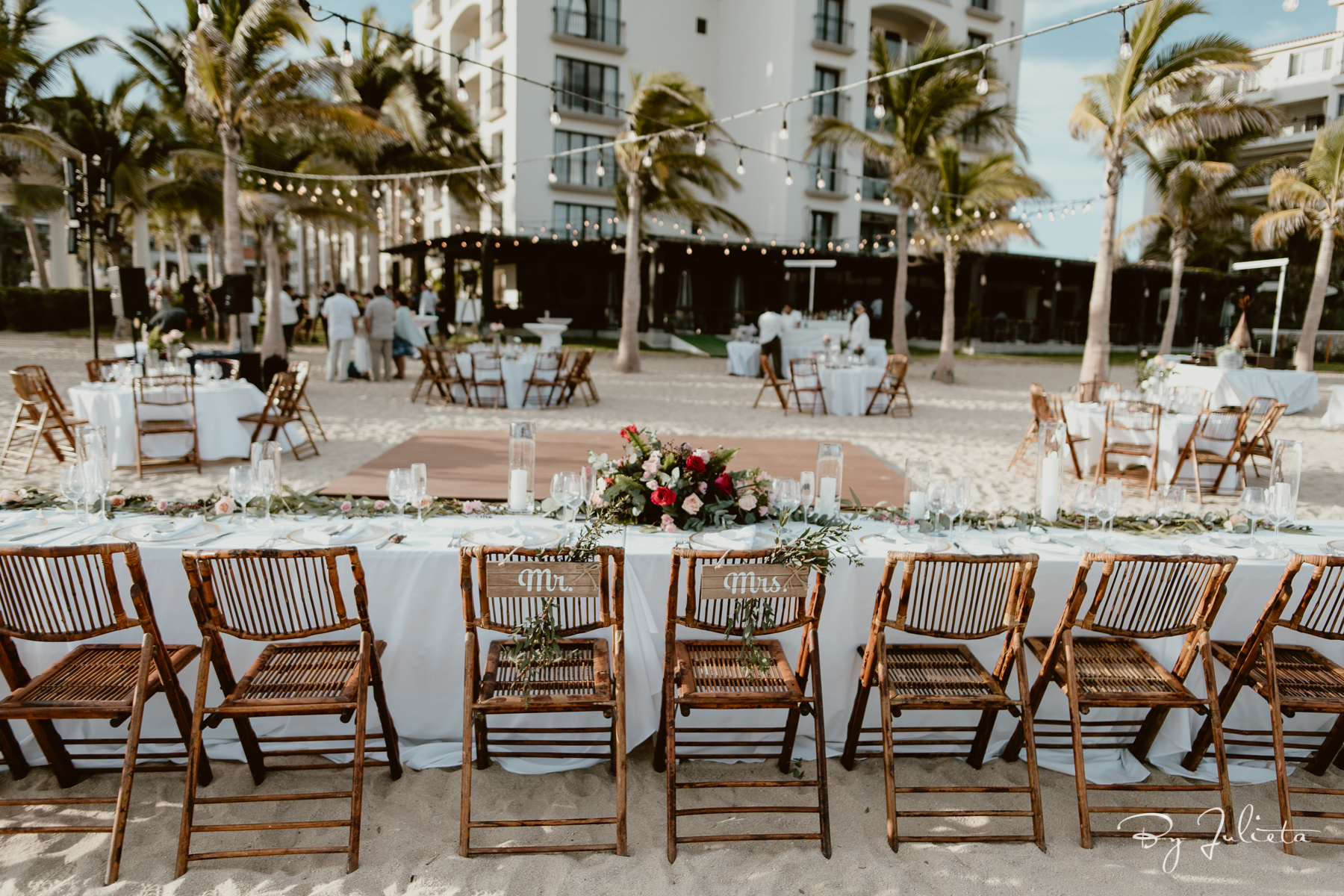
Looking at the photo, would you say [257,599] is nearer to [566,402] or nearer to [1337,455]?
[566,402]

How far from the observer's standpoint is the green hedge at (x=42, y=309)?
20.6 metres

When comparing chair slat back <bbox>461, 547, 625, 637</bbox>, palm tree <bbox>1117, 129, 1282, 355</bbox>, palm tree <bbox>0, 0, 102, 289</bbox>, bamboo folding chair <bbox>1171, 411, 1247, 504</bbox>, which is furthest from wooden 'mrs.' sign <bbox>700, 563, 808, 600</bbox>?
palm tree <bbox>0, 0, 102, 289</bbox>

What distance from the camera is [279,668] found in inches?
100

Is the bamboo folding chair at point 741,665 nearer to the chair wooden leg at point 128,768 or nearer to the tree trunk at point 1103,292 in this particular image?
the chair wooden leg at point 128,768

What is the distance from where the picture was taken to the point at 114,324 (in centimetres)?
2225

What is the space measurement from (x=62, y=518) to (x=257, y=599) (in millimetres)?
1260

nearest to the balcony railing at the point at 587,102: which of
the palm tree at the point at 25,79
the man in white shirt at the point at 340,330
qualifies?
the palm tree at the point at 25,79

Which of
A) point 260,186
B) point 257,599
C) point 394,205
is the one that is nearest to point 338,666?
→ point 257,599

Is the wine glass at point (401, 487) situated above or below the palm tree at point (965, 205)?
below

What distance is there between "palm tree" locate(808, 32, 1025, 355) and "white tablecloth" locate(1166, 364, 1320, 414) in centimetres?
598

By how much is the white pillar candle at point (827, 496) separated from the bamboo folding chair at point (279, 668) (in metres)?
1.67

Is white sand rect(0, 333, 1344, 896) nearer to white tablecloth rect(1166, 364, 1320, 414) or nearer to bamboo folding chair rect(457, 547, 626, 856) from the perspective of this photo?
bamboo folding chair rect(457, 547, 626, 856)

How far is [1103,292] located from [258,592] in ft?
45.3

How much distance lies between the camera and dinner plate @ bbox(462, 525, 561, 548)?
9.34ft
